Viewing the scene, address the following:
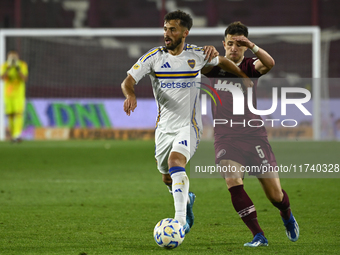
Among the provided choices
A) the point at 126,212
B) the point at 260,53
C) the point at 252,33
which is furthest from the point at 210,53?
the point at 252,33

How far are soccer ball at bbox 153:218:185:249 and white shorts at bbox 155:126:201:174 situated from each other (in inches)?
28.7

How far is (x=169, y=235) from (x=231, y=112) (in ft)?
4.23

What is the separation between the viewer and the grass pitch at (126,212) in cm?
453

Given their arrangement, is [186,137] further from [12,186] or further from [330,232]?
[12,186]

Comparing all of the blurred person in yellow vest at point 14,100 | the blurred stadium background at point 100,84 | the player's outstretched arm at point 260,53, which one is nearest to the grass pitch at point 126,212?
the player's outstretched arm at point 260,53

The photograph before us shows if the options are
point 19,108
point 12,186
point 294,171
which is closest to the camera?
point 12,186

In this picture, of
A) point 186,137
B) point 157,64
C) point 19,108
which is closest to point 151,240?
point 186,137

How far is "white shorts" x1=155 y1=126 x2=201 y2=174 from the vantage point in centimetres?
493

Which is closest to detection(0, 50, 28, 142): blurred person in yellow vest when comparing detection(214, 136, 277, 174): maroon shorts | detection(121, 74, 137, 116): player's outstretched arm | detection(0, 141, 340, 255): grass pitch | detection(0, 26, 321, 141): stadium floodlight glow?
detection(0, 26, 321, 141): stadium floodlight glow

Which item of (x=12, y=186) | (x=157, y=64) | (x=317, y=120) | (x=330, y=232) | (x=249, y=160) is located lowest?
(x=317, y=120)

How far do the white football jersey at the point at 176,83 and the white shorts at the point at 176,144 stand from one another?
50 mm

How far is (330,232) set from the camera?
5.07 m

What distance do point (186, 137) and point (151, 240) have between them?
3.07ft

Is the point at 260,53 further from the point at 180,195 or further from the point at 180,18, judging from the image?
the point at 180,195
